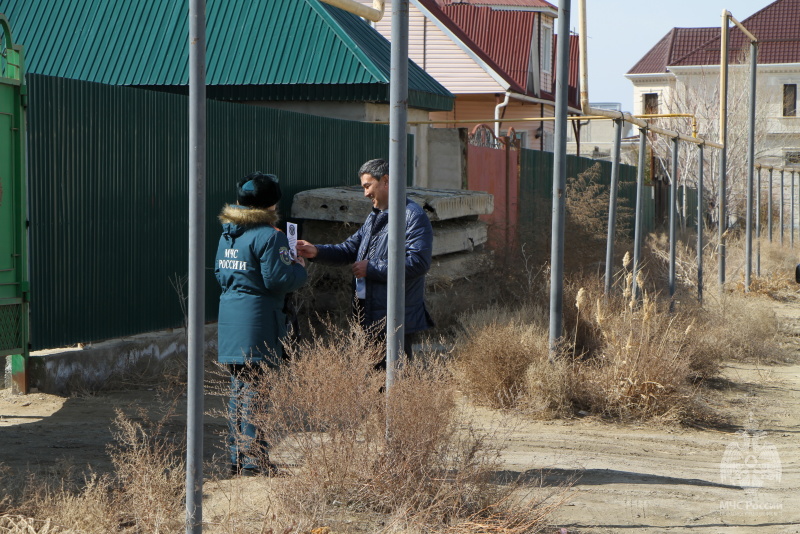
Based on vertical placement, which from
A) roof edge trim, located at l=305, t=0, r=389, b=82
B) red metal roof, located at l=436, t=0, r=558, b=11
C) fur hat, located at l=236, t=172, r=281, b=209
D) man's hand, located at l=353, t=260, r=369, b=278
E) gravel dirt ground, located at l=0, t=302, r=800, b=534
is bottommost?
gravel dirt ground, located at l=0, t=302, r=800, b=534

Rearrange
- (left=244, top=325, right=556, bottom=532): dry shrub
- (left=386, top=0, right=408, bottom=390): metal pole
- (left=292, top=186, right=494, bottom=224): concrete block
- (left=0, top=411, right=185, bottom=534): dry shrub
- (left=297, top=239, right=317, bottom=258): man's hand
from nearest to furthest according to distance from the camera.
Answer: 1. (left=0, top=411, right=185, bottom=534): dry shrub
2. (left=244, top=325, right=556, bottom=532): dry shrub
3. (left=386, top=0, right=408, bottom=390): metal pole
4. (left=297, top=239, right=317, bottom=258): man's hand
5. (left=292, top=186, right=494, bottom=224): concrete block

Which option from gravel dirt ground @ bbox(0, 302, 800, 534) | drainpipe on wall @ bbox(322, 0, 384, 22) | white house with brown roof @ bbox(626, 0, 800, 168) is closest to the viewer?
gravel dirt ground @ bbox(0, 302, 800, 534)

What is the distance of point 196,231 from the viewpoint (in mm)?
3521

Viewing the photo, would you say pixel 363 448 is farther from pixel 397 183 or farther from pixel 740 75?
pixel 740 75

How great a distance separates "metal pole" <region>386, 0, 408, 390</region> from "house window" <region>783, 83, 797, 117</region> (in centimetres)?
3864

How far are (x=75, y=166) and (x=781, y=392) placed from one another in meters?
6.23

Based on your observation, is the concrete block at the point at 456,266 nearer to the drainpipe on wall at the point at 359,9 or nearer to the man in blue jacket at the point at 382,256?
the man in blue jacket at the point at 382,256

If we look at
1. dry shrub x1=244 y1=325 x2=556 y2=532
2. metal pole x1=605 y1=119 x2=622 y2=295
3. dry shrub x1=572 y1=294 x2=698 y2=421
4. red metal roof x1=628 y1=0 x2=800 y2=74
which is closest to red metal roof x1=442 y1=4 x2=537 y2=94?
red metal roof x1=628 y1=0 x2=800 y2=74

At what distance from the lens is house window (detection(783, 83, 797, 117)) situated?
4006cm

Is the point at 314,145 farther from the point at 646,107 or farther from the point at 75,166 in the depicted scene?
the point at 646,107

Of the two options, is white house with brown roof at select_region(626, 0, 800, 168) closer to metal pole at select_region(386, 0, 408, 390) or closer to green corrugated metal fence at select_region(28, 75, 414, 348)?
green corrugated metal fence at select_region(28, 75, 414, 348)

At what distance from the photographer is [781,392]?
8781 mm

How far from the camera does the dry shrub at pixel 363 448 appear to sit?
4.25 metres

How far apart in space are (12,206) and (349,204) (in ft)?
10.8
